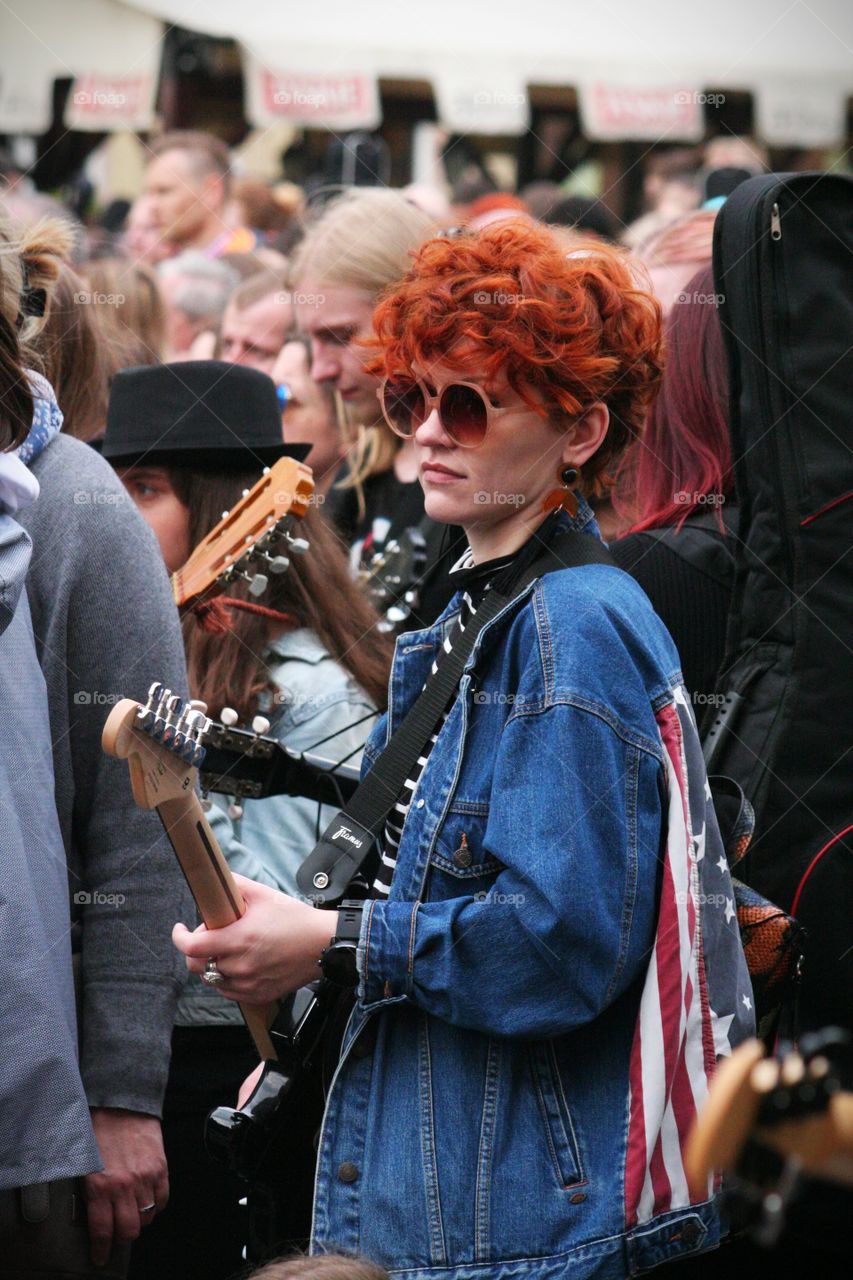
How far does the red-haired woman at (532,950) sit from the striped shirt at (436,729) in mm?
10

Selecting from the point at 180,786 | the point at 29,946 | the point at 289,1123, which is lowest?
the point at 289,1123

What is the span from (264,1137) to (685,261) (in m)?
2.72

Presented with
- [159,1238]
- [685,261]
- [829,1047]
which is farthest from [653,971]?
[685,261]

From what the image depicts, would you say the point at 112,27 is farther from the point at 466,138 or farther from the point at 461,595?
the point at 461,595

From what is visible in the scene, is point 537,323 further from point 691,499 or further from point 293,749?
point 293,749

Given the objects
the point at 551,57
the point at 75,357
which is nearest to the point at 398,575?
the point at 75,357

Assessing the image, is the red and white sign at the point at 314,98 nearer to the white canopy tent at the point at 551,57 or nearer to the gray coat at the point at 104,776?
the white canopy tent at the point at 551,57

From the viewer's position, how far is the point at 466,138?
11.1m

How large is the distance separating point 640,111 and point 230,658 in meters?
8.33

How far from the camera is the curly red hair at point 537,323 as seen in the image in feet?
7.21

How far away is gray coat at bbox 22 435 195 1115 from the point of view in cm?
239

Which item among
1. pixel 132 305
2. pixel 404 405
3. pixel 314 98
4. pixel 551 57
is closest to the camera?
pixel 404 405

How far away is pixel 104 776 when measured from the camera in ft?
7.99

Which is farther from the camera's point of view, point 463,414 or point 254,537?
point 254,537
